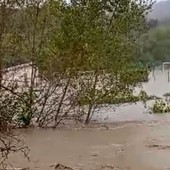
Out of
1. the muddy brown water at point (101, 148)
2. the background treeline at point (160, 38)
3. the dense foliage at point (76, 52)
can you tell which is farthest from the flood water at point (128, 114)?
the background treeline at point (160, 38)

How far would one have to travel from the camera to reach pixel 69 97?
14.3 metres

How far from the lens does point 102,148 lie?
9.84 meters

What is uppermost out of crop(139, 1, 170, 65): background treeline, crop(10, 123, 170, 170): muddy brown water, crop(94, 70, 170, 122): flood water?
crop(139, 1, 170, 65): background treeline

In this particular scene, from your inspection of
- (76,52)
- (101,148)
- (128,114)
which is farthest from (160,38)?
(101,148)

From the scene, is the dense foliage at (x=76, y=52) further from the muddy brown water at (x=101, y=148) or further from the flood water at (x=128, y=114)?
the muddy brown water at (x=101, y=148)

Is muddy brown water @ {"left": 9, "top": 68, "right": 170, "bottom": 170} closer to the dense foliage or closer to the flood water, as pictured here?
the dense foliage

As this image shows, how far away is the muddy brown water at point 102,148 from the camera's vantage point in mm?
8273

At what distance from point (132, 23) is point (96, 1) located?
43.9 inches

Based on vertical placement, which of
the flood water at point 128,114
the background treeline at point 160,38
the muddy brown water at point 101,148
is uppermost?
the background treeline at point 160,38

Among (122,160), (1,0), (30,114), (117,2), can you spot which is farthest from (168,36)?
(122,160)

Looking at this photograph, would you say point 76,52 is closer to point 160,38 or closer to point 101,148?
point 101,148

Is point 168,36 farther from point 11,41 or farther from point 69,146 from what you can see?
point 69,146

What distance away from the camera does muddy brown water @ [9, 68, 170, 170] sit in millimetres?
8273

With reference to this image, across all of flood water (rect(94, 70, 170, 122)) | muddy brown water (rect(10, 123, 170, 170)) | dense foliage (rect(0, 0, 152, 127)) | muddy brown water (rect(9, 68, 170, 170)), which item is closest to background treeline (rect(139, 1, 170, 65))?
flood water (rect(94, 70, 170, 122))
